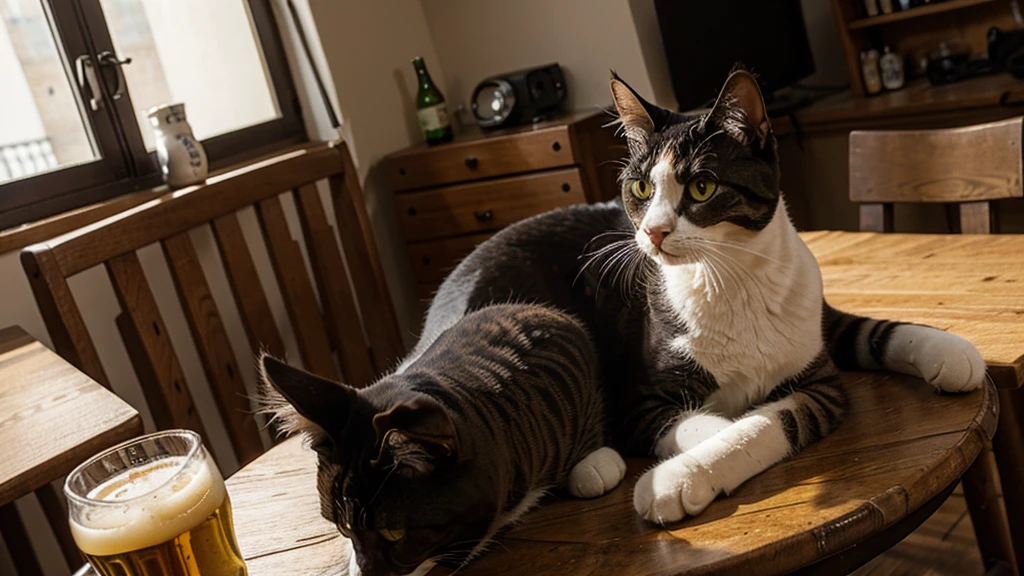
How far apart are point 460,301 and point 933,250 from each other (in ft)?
2.88

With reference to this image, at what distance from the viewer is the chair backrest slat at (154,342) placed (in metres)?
1.87

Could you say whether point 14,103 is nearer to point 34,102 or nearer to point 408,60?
point 34,102

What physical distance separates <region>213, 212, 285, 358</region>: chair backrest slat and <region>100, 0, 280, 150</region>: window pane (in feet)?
2.60

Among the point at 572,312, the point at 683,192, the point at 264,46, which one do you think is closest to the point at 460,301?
the point at 572,312

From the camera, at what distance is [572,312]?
4.30ft

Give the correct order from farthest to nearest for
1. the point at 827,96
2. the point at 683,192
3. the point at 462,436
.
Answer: the point at 827,96 < the point at 683,192 < the point at 462,436

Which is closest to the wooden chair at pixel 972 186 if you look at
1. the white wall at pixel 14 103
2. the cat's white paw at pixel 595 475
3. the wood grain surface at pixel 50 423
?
the cat's white paw at pixel 595 475

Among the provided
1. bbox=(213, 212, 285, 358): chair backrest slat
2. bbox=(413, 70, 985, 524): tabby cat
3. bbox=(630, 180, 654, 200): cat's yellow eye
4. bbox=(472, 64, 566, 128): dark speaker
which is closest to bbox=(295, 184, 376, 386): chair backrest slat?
bbox=(213, 212, 285, 358): chair backrest slat

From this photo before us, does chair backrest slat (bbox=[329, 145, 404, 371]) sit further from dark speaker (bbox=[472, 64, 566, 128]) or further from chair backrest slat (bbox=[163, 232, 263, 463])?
dark speaker (bbox=[472, 64, 566, 128])

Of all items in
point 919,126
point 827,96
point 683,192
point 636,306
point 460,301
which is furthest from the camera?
point 827,96

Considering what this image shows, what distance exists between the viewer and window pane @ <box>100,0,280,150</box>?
272 cm

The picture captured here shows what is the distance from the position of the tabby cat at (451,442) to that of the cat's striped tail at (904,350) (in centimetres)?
35

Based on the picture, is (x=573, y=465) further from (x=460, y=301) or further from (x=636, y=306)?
(x=460, y=301)

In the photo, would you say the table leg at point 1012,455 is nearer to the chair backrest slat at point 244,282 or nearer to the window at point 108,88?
the chair backrest slat at point 244,282
